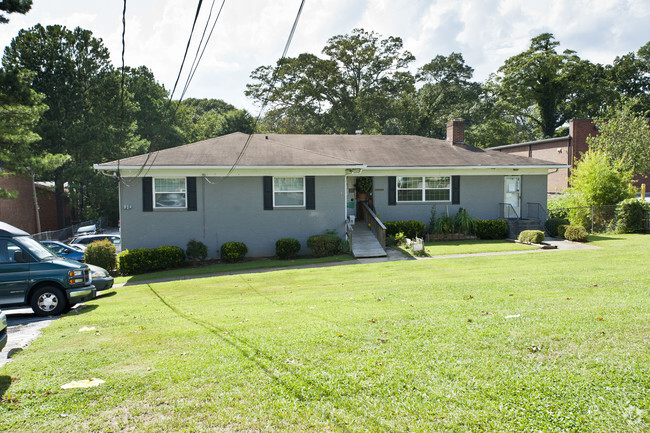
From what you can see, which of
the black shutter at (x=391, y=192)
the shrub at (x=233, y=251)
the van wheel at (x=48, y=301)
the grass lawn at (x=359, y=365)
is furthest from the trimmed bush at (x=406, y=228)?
the van wheel at (x=48, y=301)

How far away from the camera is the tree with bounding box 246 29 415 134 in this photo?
4306 centimetres

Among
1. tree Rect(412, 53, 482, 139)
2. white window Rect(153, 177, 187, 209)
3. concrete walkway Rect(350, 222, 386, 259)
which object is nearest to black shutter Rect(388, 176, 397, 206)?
concrete walkway Rect(350, 222, 386, 259)

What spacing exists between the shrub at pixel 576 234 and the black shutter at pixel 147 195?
17542 millimetres

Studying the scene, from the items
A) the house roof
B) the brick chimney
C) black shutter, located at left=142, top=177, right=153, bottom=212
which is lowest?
black shutter, located at left=142, top=177, right=153, bottom=212

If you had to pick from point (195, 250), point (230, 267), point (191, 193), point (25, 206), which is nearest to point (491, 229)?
point (230, 267)

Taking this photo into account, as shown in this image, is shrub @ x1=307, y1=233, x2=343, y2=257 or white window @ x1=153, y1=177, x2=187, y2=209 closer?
shrub @ x1=307, y1=233, x2=343, y2=257

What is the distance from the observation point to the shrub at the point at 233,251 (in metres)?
17.5

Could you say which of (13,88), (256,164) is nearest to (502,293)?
(256,164)

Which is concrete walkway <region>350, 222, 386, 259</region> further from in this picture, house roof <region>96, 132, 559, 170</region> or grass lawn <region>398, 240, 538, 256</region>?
house roof <region>96, 132, 559, 170</region>

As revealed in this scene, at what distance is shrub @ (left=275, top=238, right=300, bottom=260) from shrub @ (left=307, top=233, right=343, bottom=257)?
0.55 m

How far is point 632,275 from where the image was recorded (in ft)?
33.4

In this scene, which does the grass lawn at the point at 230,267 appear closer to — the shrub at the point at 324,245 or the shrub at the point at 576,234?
the shrub at the point at 324,245

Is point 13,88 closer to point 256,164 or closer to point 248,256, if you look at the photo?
point 256,164

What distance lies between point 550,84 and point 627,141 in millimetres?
23319
